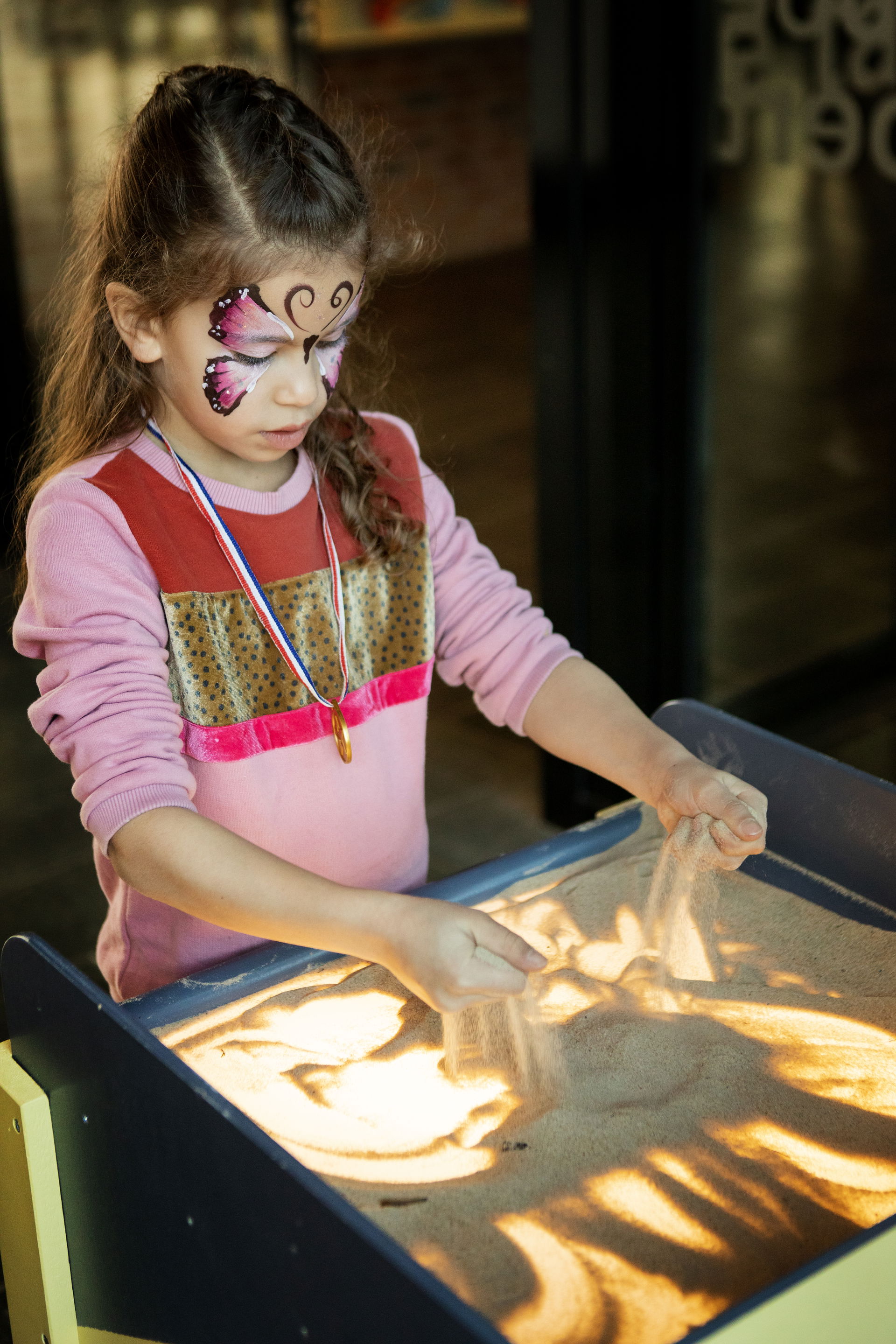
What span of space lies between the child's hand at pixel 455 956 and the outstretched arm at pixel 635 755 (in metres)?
0.25

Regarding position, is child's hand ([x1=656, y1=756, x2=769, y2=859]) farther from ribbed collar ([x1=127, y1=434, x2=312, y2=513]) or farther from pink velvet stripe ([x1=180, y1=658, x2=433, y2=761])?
ribbed collar ([x1=127, y1=434, x2=312, y2=513])

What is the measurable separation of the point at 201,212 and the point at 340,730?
0.39m

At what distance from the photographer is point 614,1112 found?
95cm

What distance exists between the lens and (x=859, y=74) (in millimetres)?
2162

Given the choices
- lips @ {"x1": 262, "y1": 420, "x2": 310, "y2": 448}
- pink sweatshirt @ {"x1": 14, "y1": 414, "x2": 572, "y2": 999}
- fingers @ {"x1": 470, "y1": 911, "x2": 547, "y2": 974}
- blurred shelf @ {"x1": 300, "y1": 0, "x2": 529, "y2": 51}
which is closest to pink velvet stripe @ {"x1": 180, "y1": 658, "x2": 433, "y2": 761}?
pink sweatshirt @ {"x1": 14, "y1": 414, "x2": 572, "y2": 999}

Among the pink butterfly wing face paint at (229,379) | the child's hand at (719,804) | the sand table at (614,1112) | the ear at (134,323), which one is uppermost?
the ear at (134,323)

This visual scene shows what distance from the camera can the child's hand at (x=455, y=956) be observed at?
2.78 ft

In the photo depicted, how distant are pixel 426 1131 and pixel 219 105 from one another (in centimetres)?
69

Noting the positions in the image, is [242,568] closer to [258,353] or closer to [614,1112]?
[258,353]


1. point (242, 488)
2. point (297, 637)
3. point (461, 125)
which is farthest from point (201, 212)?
point (461, 125)

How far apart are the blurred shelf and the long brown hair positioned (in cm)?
611

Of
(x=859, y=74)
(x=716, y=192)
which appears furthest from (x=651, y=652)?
(x=859, y=74)

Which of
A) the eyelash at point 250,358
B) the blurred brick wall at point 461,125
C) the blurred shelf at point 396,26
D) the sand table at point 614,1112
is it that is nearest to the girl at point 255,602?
the eyelash at point 250,358

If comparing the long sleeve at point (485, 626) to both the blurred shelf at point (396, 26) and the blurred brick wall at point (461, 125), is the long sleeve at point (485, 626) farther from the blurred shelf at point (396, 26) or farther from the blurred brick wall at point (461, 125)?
the blurred shelf at point (396, 26)
